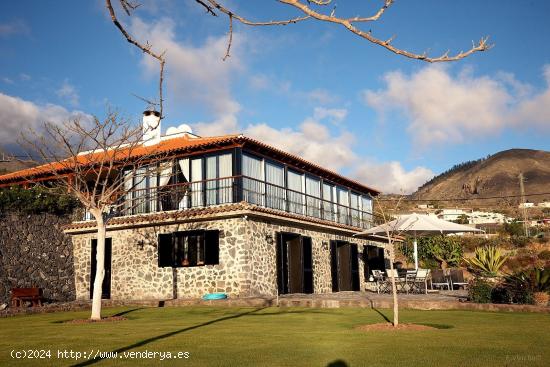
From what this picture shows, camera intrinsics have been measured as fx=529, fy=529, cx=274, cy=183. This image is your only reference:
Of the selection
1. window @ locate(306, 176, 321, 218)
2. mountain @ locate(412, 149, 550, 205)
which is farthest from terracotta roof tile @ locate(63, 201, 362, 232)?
mountain @ locate(412, 149, 550, 205)

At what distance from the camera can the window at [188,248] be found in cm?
1828

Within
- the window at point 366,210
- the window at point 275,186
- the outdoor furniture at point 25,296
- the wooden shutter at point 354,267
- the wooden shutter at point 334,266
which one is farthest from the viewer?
the window at point 366,210

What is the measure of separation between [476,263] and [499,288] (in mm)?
4947

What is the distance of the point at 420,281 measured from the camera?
18.2 meters

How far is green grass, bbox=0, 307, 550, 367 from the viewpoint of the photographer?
241 inches

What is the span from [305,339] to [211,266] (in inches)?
421

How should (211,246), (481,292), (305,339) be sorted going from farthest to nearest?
(211,246) < (481,292) < (305,339)

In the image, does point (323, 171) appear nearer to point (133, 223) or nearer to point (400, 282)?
point (400, 282)

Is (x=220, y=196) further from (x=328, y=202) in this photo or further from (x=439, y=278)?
(x=439, y=278)

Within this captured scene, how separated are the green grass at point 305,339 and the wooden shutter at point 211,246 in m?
5.69

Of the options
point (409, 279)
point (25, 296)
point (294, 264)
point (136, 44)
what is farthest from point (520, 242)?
point (136, 44)

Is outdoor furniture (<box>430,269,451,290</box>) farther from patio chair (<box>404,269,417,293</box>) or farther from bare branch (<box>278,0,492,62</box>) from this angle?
bare branch (<box>278,0,492,62</box>)

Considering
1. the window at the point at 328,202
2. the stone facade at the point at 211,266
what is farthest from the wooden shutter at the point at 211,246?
the window at the point at 328,202

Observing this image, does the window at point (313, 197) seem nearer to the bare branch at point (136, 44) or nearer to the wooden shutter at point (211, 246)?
the wooden shutter at point (211, 246)
